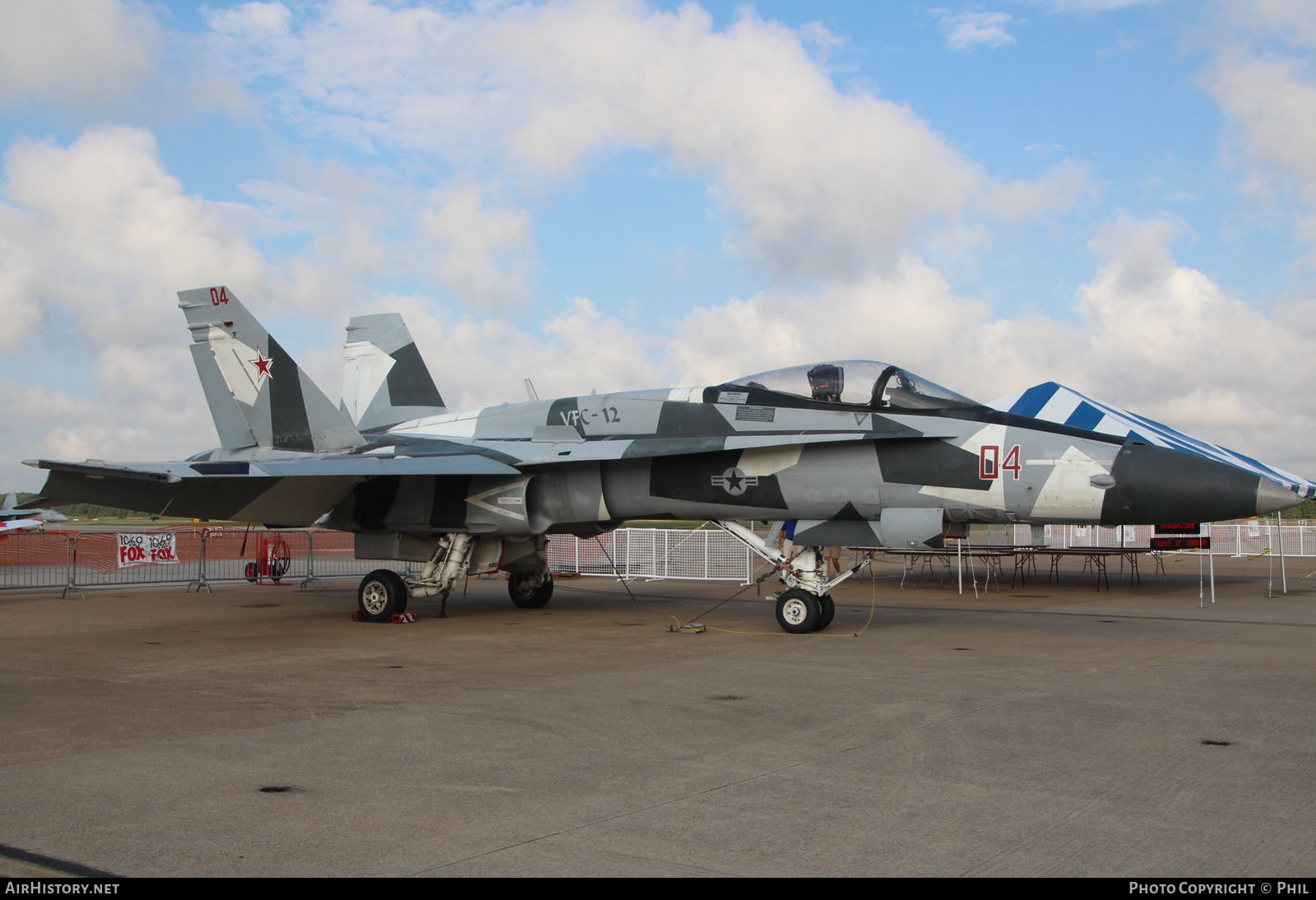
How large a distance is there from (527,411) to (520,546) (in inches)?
83.9

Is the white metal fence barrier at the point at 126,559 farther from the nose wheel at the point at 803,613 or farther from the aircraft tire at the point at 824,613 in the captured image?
the aircraft tire at the point at 824,613

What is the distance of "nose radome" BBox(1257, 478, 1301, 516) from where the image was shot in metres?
8.66

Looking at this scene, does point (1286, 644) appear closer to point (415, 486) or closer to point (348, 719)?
point (348, 719)

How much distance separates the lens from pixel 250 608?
46.1 ft

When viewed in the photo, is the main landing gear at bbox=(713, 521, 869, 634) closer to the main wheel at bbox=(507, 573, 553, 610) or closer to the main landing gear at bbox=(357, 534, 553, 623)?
the main landing gear at bbox=(357, 534, 553, 623)

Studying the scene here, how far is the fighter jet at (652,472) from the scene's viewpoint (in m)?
9.34

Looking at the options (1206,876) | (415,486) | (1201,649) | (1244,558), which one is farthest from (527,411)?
(1244,558)

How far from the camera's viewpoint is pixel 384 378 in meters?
15.4

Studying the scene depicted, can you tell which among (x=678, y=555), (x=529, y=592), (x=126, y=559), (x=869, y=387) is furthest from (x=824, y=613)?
(x=126, y=559)

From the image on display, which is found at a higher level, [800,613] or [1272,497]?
[1272,497]

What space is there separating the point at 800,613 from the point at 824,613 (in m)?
0.27

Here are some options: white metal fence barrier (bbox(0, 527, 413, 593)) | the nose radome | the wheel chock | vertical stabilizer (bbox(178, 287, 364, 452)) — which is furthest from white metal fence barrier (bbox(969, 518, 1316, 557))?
vertical stabilizer (bbox(178, 287, 364, 452))

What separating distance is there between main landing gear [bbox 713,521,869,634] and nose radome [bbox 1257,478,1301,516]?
11.8ft

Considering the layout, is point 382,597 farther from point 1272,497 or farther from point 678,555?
point 1272,497
